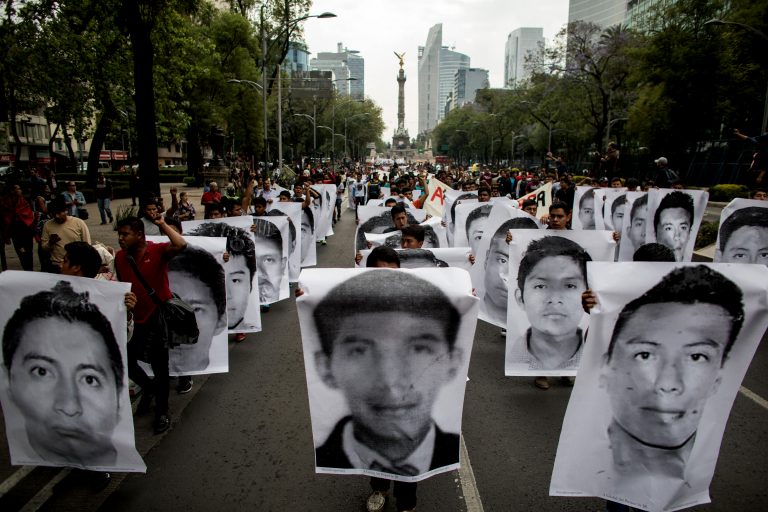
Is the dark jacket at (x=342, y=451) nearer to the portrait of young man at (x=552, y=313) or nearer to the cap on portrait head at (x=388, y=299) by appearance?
the cap on portrait head at (x=388, y=299)

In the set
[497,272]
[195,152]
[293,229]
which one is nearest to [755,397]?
[497,272]

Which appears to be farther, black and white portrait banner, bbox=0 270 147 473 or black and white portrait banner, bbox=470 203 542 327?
black and white portrait banner, bbox=470 203 542 327

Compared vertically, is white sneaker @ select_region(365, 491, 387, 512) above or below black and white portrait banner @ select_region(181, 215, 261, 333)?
below

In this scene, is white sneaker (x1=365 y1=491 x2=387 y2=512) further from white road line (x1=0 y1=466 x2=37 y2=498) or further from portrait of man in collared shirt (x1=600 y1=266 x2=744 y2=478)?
white road line (x1=0 y1=466 x2=37 y2=498)

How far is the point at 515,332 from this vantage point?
544cm

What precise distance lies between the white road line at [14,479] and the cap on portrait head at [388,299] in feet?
8.39

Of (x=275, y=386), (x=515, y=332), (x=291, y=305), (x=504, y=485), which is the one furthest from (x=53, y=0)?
(x=504, y=485)

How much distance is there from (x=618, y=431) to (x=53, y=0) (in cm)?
2143

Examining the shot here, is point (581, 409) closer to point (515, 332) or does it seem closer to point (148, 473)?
point (515, 332)

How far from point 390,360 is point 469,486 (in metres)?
1.28

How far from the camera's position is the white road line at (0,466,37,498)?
3.84 meters

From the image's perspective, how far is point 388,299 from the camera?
311cm

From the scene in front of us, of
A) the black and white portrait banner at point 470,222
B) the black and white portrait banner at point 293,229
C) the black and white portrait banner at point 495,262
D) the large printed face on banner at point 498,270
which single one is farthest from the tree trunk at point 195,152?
the large printed face on banner at point 498,270

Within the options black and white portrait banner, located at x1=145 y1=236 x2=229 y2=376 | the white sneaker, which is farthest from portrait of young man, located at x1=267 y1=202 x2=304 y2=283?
the white sneaker
